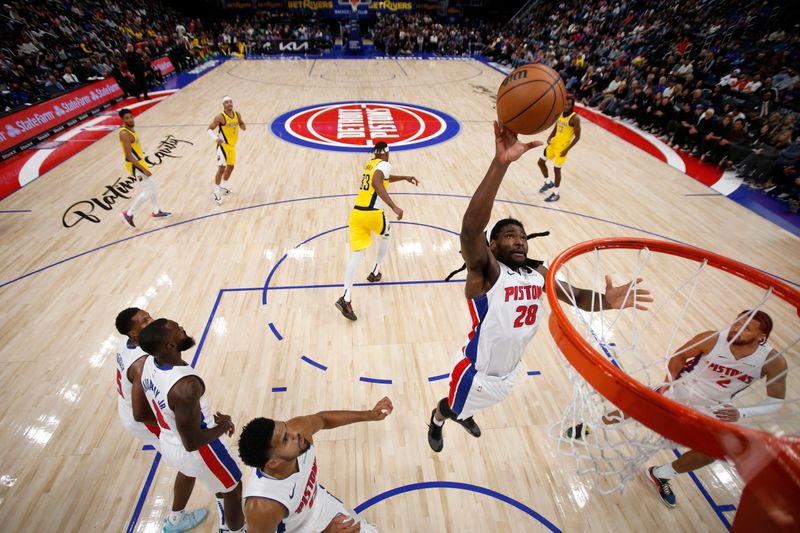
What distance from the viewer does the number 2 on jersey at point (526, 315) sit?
2305 mm

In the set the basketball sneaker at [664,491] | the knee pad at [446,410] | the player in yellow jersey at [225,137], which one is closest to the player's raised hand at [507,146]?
the knee pad at [446,410]

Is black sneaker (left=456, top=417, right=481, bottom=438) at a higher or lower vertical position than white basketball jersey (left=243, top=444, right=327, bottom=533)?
lower

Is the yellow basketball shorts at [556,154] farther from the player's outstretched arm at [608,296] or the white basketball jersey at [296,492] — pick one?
the white basketball jersey at [296,492]

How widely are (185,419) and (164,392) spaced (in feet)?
0.66


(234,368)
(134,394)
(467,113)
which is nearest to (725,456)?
(134,394)

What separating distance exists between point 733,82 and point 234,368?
14.2 metres

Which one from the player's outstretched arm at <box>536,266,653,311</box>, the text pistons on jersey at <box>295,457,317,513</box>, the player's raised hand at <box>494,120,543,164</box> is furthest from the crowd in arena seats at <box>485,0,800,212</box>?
the text pistons on jersey at <box>295,457,317,513</box>

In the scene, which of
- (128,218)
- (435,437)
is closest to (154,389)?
(435,437)

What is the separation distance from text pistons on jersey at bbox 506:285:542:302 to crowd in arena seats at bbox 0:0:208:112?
13.3 m

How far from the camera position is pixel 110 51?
15555mm

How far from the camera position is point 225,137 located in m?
6.73

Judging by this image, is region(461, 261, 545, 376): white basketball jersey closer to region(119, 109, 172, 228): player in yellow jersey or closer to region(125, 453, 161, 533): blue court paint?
region(125, 453, 161, 533): blue court paint

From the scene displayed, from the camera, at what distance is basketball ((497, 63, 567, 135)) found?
7.04 ft

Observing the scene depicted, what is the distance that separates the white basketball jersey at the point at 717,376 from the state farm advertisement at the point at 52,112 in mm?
12402
